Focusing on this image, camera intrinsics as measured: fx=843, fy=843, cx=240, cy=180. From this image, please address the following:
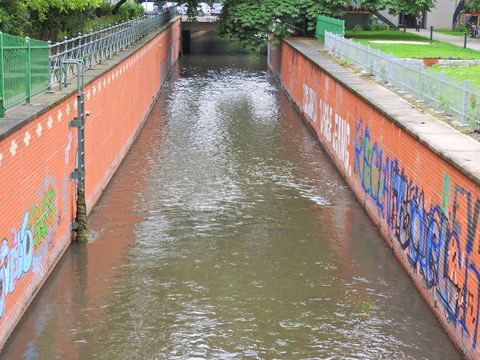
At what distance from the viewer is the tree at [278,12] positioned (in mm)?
43406

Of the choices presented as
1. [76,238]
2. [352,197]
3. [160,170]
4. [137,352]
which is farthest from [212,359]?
[160,170]

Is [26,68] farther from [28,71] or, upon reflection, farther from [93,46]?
[93,46]

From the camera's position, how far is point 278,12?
1729 inches

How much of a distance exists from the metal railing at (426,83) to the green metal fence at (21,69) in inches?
295

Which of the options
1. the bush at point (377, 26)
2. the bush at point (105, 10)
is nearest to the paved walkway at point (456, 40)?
the bush at point (377, 26)

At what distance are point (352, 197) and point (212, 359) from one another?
33.1 ft

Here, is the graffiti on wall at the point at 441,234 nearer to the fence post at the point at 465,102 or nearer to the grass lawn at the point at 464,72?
the fence post at the point at 465,102

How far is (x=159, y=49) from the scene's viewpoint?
42844mm

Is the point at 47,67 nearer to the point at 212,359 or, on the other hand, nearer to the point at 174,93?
the point at 212,359

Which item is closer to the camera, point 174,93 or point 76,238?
point 76,238

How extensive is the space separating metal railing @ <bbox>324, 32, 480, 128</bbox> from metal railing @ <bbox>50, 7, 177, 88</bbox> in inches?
297

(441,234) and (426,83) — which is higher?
(426,83)

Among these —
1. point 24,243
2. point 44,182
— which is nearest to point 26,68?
point 44,182

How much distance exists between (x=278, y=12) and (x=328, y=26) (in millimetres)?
4006
